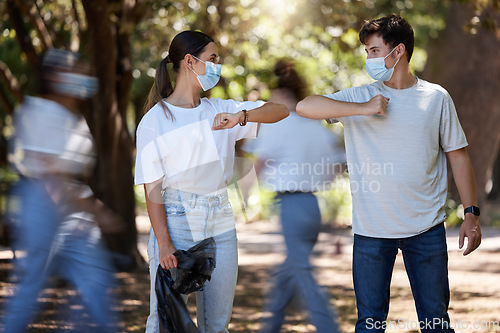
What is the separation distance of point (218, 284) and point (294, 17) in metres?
10.3

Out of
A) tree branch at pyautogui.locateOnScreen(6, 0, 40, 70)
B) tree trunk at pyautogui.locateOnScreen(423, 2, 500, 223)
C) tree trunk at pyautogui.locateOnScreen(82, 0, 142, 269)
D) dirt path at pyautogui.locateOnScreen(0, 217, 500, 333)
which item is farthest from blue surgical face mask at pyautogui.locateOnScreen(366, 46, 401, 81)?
tree trunk at pyautogui.locateOnScreen(423, 2, 500, 223)

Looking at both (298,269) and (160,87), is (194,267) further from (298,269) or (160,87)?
(298,269)

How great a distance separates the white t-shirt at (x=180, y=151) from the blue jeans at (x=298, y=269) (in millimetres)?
1426

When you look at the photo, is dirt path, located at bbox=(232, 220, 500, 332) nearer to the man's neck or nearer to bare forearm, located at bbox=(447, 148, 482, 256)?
bare forearm, located at bbox=(447, 148, 482, 256)

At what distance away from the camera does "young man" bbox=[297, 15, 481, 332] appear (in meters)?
3.57

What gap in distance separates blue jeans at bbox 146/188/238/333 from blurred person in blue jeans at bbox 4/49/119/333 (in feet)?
2.18

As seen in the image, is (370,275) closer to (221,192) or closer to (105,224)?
(221,192)

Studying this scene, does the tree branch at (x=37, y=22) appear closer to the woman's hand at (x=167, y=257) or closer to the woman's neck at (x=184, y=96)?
the woman's neck at (x=184, y=96)

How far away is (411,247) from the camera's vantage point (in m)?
3.61

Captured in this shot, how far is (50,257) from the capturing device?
13.2 feet

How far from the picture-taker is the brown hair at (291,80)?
5.27 m

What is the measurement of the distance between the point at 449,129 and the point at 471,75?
11.3m

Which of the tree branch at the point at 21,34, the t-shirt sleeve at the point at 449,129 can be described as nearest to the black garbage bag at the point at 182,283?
the t-shirt sleeve at the point at 449,129

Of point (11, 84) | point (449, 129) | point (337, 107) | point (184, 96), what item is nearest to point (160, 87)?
point (184, 96)
